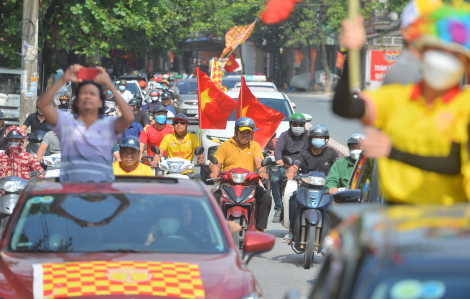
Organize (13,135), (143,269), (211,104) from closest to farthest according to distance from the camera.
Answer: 1. (143,269)
2. (13,135)
3. (211,104)

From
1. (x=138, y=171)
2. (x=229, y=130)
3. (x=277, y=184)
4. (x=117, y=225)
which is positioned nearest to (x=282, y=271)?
(x=138, y=171)

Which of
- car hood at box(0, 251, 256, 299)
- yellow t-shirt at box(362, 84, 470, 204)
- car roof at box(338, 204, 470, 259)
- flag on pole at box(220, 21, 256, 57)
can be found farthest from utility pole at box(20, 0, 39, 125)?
car roof at box(338, 204, 470, 259)

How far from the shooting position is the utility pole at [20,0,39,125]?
57.4 ft

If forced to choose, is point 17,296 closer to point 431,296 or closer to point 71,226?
point 71,226

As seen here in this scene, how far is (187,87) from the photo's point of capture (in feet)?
111

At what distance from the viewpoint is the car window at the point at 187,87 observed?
33.6 metres

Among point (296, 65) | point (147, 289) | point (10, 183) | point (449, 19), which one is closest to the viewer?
point (449, 19)

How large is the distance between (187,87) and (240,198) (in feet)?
82.5

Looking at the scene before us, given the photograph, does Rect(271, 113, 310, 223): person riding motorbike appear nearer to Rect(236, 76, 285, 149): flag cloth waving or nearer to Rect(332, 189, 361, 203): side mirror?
Rect(236, 76, 285, 149): flag cloth waving

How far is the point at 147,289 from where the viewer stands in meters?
4.25

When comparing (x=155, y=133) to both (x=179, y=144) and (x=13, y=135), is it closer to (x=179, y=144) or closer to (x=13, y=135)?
(x=179, y=144)

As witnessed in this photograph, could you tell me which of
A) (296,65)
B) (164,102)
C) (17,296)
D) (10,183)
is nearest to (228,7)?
(296,65)

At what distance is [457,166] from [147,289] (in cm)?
189

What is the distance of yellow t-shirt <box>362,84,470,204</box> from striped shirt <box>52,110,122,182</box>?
8.48ft
